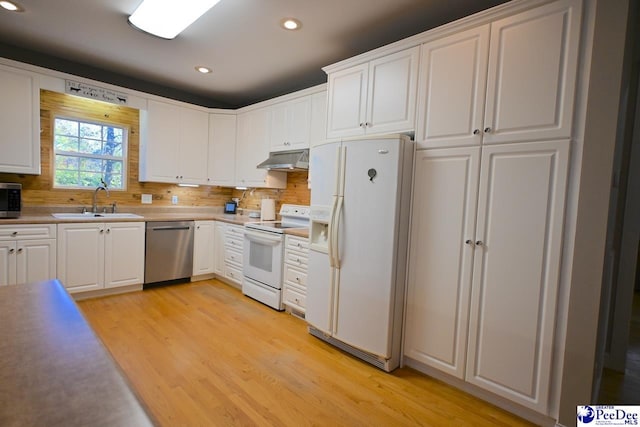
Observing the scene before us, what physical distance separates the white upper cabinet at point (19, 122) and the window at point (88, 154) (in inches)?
16.8

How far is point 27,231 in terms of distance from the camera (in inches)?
118

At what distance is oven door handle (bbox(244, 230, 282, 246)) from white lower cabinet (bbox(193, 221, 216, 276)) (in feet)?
2.61

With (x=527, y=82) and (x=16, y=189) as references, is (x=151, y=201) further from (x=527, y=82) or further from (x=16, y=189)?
(x=527, y=82)

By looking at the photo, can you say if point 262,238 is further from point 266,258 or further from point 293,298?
point 293,298

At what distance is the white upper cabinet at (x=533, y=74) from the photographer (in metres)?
1.70

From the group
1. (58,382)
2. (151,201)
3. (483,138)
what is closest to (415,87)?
(483,138)

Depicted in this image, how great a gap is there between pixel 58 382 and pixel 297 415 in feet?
5.02

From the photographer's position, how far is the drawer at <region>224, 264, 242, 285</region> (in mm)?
3979

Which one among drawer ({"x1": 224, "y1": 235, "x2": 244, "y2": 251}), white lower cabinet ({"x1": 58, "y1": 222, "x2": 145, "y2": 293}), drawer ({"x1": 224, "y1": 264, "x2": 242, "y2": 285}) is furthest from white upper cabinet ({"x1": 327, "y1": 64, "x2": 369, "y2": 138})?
white lower cabinet ({"x1": 58, "y1": 222, "x2": 145, "y2": 293})

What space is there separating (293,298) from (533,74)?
2.64 metres

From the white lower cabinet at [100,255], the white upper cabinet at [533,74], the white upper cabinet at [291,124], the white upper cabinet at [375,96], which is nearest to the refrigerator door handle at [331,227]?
the white upper cabinet at [375,96]

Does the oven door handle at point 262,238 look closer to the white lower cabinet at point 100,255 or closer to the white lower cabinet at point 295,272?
the white lower cabinet at point 295,272

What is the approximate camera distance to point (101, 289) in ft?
11.6

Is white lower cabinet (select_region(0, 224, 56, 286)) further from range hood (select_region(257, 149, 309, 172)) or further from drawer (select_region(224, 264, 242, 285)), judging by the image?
range hood (select_region(257, 149, 309, 172))
